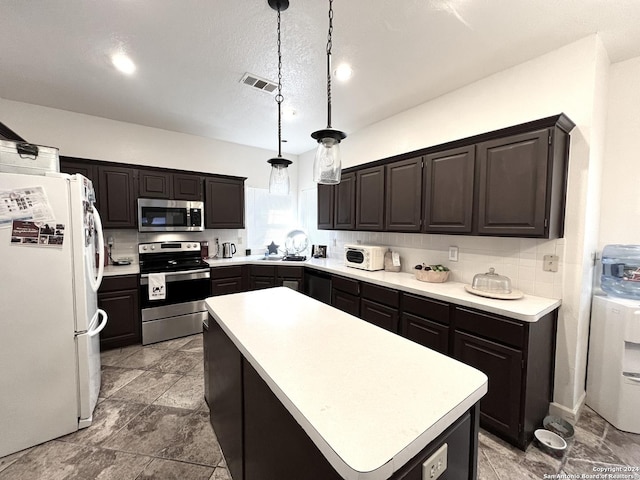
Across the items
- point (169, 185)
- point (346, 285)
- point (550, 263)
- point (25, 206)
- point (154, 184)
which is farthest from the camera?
point (169, 185)

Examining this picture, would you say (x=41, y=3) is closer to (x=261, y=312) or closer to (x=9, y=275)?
(x=9, y=275)

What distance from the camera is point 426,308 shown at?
2.27 metres

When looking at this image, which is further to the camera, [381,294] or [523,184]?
[381,294]

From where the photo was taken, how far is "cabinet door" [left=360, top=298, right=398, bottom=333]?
257 cm

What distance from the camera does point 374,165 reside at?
10.3 feet

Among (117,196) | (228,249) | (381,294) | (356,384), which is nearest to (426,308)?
(381,294)

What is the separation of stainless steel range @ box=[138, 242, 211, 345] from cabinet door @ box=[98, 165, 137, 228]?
15.6 inches

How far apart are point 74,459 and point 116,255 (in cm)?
244

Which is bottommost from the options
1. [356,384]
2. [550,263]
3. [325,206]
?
[356,384]

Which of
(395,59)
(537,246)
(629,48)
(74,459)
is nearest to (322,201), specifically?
(395,59)

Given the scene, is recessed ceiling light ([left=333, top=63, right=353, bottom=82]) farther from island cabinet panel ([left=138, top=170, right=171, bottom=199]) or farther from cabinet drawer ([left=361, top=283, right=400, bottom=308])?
island cabinet panel ([left=138, top=170, right=171, bottom=199])

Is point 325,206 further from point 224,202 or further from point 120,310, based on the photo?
point 120,310

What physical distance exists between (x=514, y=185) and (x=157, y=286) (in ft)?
A: 12.2

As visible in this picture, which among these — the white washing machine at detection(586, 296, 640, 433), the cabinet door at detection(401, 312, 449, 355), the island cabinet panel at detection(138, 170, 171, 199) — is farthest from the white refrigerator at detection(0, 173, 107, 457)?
the white washing machine at detection(586, 296, 640, 433)
